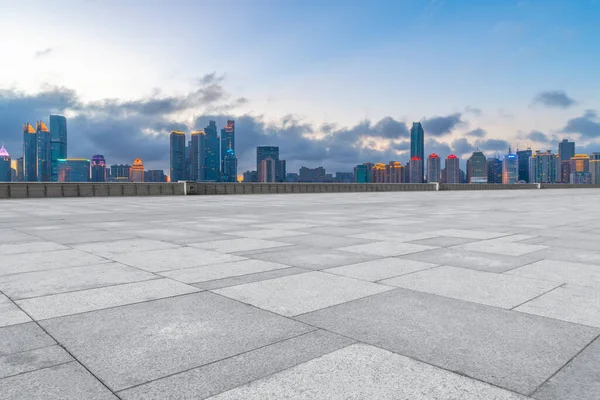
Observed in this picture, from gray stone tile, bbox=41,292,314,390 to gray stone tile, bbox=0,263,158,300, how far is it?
1.34 meters

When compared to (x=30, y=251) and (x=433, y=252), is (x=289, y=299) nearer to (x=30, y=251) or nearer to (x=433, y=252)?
(x=433, y=252)

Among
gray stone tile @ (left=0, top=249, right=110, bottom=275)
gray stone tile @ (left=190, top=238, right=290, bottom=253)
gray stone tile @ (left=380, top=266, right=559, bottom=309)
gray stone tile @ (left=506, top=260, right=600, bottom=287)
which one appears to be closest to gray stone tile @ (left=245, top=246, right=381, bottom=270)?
gray stone tile @ (left=190, top=238, right=290, bottom=253)

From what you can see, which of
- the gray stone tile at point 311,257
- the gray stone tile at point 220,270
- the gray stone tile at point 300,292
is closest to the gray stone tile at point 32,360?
the gray stone tile at point 300,292

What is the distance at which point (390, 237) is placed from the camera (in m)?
10.9

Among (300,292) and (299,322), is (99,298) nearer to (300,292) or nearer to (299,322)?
(300,292)

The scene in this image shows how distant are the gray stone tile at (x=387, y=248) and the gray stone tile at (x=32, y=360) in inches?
228

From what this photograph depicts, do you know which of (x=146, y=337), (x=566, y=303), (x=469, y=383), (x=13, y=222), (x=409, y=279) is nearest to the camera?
(x=469, y=383)

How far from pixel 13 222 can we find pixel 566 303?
15.3 meters

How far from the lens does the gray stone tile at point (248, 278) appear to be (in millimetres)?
5973

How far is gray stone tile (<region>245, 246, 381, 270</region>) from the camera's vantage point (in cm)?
742

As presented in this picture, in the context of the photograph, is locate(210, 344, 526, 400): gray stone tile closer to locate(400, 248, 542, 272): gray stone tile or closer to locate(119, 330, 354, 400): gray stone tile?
locate(119, 330, 354, 400): gray stone tile

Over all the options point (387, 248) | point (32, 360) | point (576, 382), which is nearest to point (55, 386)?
point (32, 360)

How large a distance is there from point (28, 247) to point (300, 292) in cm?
663

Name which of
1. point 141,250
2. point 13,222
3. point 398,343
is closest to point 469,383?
point 398,343
